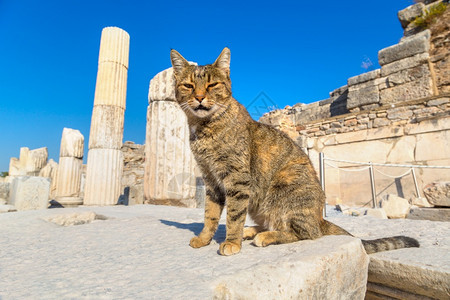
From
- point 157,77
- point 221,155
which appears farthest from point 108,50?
point 221,155

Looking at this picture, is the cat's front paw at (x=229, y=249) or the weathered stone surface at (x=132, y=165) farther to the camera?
the weathered stone surface at (x=132, y=165)

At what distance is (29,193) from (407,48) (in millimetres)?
10530

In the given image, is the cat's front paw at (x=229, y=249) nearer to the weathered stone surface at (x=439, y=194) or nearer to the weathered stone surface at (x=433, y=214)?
the weathered stone surface at (x=433, y=214)

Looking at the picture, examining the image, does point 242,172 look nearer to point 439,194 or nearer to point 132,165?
point 439,194

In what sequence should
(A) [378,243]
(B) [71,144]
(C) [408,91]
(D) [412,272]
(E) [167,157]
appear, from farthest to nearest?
(B) [71,144]
(C) [408,91]
(E) [167,157]
(A) [378,243]
(D) [412,272]

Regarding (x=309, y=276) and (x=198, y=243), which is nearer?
(x=309, y=276)

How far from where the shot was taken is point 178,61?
233 cm

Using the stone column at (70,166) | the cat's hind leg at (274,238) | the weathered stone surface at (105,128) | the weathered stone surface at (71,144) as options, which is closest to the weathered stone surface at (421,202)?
the cat's hind leg at (274,238)

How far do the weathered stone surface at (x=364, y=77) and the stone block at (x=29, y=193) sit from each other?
9192 millimetres

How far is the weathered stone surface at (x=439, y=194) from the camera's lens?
450 centimetres

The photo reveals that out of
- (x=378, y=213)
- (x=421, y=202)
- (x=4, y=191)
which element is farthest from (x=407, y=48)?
(x=4, y=191)

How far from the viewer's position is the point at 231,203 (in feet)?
6.10

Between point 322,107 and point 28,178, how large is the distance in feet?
33.0

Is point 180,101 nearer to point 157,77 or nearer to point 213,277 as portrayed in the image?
point 213,277
